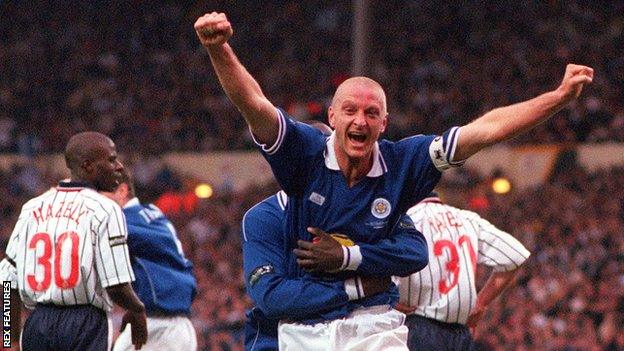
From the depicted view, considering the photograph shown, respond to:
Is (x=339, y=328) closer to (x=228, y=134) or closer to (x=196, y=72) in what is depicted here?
(x=228, y=134)

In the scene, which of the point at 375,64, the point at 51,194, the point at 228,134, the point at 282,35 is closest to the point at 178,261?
the point at 51,194

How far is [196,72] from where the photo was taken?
2945 cm

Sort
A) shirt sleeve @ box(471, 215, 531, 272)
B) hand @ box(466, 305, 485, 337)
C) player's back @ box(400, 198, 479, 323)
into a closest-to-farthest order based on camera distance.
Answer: player's back @ box(400, 198, 479, 323), hand @ box(466, 305, 485, 337), shirt sleeve @ box(471, 215, 531, 272)

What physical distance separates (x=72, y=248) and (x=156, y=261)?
1456 millimetres

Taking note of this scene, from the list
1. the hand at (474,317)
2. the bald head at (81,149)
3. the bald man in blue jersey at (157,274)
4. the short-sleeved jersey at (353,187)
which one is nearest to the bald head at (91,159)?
the bald head at (81,149)

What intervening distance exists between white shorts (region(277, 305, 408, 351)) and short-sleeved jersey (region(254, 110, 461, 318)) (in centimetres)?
10

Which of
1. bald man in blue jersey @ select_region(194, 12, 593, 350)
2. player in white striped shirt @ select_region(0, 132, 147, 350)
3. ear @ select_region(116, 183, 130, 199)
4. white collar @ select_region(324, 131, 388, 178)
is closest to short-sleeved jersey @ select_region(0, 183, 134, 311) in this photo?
player in white striped shirt @ select_region(0, 132, 147, 350)

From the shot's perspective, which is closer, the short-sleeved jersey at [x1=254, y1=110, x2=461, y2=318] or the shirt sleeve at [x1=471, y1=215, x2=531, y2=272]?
the short-sleeved jersey at [x1=254, y1=110, x2=461, y2=318]

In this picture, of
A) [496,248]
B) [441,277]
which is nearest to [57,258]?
[441,277]

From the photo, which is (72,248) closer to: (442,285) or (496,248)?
(442,285)

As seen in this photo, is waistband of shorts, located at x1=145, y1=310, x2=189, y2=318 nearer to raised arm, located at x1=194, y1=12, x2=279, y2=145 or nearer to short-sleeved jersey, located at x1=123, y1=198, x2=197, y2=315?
short-sleeved jersey, located at x1=123, y1=198, x2=197, y2=315

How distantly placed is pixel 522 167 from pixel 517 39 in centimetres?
481

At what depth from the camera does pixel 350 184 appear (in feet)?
22.6

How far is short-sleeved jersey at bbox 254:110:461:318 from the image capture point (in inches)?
268
